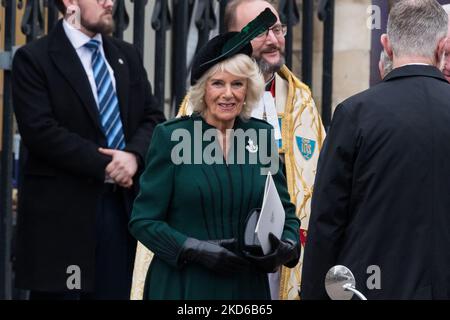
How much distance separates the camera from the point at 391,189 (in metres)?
5.62

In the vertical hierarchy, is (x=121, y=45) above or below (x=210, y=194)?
above

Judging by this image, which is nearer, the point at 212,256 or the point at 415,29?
the point at 415,29

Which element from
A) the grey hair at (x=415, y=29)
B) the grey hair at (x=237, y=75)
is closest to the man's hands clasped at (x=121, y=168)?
the grey hair at (x=237, y=75)

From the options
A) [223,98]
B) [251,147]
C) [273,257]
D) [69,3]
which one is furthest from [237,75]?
[69,3]

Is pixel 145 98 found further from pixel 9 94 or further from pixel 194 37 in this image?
pixel 194 37

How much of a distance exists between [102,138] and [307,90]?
1055mm

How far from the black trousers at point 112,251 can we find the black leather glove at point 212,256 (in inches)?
48.1

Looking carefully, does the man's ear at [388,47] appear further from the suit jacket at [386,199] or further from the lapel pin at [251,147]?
the lapel pin at [251,147]

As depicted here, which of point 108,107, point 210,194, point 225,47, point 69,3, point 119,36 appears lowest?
point 210,194

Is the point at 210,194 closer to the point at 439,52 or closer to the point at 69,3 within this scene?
the point at 439,52

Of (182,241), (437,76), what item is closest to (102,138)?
(182,241)

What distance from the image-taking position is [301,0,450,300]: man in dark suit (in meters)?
5.62

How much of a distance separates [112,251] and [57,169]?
1.60 ft

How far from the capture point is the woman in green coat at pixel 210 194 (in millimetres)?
6293
